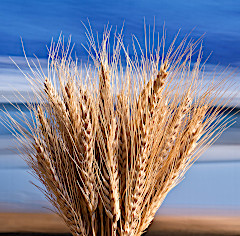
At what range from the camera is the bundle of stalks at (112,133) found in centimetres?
72

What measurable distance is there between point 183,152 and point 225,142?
1748 mm

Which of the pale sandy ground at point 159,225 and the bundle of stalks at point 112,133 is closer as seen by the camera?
the bundle of stalks at point 112,133

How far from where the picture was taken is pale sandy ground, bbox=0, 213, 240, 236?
4.57 ft

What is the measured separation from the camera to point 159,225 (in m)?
1.40

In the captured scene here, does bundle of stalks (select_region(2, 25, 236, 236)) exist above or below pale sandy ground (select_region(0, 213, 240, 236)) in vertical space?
above

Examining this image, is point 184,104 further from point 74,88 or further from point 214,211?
point 214,211

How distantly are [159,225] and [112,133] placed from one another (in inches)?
31.2

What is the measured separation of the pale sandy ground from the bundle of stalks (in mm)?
632

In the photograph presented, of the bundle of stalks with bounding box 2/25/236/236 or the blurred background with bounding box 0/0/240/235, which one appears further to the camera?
the blurred background with bounding box 0/0/240/235

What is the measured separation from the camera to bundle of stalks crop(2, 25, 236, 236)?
719 millimetres

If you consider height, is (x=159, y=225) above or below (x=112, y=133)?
below

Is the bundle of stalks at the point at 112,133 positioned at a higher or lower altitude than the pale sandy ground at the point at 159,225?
higher

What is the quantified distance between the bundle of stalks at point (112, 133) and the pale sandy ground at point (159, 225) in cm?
63

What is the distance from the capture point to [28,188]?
171cm
